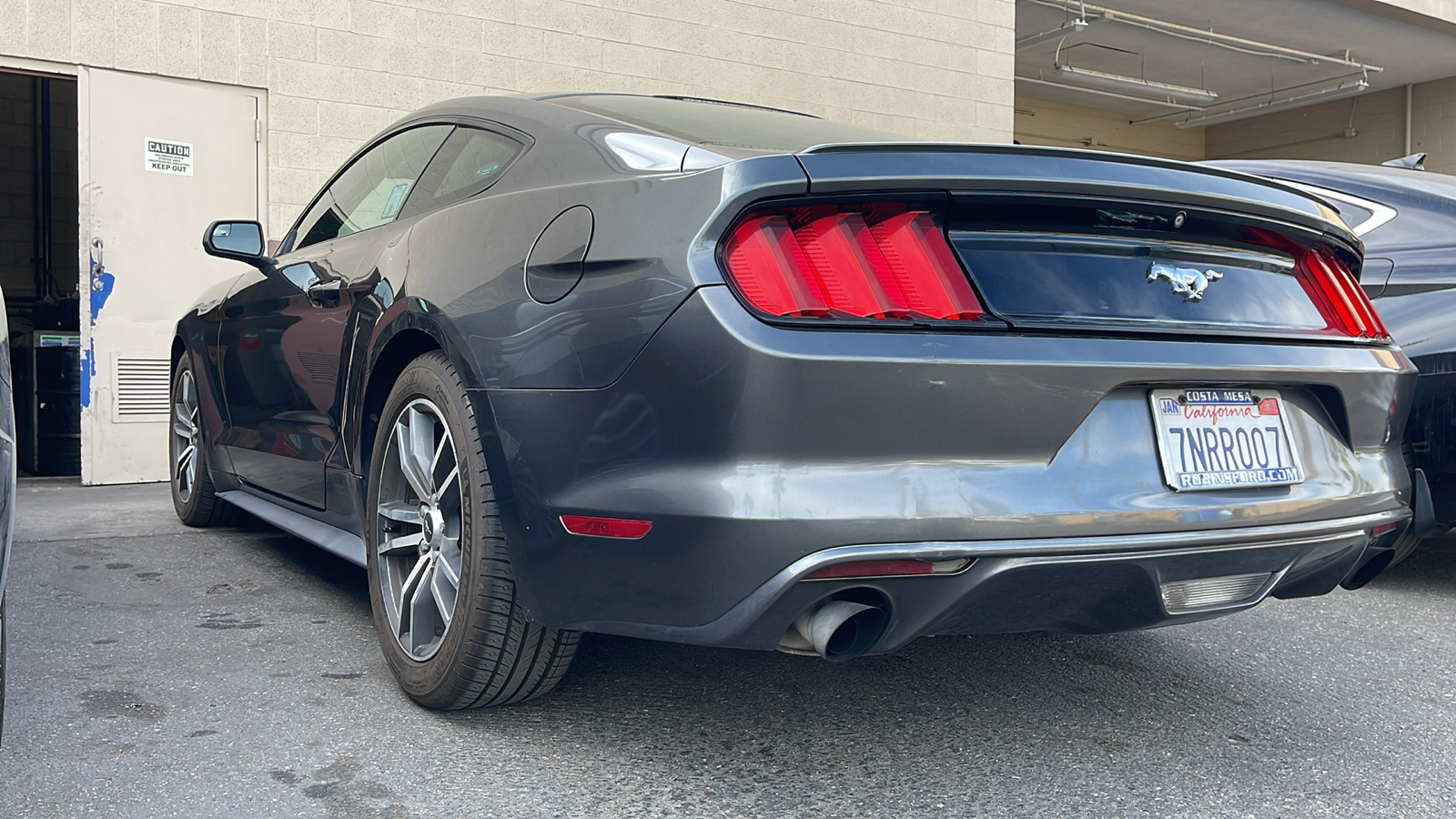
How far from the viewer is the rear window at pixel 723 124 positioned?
2.11 meters

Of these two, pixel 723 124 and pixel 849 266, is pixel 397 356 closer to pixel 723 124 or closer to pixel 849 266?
pixel 723 124

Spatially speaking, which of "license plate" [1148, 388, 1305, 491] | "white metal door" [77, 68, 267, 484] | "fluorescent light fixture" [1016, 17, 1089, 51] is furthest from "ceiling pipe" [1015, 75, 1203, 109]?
"license plate" [1148, 388, 1305, 491]

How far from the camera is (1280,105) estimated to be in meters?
18.4

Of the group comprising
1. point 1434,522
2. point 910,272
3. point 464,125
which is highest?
point 464,125

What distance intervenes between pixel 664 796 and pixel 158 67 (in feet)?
21.2

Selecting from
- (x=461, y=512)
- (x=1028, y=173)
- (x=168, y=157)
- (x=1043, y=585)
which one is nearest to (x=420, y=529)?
(x=461, y=512)

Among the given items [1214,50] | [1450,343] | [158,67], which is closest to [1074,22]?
[1214,50]

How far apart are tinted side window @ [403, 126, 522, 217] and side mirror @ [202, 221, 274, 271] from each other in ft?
3.13

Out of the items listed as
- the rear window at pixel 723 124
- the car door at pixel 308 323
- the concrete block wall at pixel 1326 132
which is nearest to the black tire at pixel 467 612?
the car door at pixel 308 323

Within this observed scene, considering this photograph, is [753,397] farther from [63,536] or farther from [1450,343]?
[63,536]

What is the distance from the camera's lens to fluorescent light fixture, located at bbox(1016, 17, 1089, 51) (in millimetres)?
13031

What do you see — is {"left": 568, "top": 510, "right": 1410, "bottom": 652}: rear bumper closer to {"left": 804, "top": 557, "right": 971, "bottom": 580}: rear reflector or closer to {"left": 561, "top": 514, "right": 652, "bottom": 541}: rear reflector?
{"left": 804, "top": 557, "right": 971, "bottom": 580}: rear reflector

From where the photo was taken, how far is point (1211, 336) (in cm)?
204

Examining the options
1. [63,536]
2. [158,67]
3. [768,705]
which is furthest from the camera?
[158,67]
